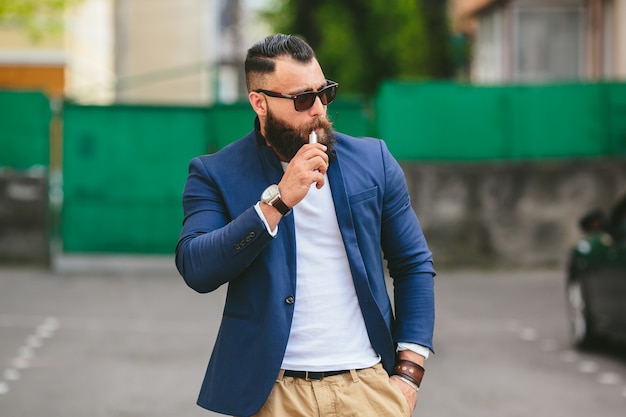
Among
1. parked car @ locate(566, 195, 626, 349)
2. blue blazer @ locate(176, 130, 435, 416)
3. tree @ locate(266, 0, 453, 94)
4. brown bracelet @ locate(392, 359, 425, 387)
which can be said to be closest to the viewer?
blue blazer @ locate(176, 130, 435, 416)

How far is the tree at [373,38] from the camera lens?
90.6 feet

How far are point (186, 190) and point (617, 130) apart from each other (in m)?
15.0

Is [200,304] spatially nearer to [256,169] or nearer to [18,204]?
[18,204]

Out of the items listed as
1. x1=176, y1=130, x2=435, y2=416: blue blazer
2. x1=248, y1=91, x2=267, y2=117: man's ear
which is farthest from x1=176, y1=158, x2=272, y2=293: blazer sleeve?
x1=248, y1=91, x2=267, y2=117: man's ear

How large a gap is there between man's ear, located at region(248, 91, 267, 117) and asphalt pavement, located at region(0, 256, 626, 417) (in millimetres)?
4721

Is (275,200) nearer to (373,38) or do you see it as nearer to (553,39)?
(553,39)

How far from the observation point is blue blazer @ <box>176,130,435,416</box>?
10.9ft

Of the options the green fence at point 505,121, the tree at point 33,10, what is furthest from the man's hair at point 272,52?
the tree at point 33,10

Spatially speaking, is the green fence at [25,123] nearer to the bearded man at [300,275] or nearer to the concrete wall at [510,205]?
the concrete wall at [510,205]

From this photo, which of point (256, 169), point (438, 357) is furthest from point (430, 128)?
point (256, 169)

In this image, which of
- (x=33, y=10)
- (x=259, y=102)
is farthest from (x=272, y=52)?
(x=33, y=10)

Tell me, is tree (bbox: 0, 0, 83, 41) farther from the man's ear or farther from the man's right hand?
the man's right hand

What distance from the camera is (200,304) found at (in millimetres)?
13891

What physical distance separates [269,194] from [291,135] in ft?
0.73
